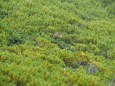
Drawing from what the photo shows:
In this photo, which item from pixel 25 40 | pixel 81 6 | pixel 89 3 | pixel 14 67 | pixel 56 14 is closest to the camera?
pixel 14 67

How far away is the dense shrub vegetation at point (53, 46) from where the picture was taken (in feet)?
36.3

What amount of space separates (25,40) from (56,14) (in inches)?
221

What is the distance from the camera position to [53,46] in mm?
14883

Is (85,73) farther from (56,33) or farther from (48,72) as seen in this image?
(56,33)

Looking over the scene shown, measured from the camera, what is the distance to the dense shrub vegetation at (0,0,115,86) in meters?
11.1

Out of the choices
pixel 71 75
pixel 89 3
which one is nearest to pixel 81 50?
pixel 71 75

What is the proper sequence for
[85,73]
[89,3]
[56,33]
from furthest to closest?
[89,3]
[56,33]
[85,73]

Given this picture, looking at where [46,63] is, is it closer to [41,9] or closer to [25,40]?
[25,40]

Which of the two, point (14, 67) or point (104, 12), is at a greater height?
point (14, 67)

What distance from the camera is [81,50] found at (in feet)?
51.2

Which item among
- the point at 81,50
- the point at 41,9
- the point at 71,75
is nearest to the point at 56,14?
the point at 41,9

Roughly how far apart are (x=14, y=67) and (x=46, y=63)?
1863 millimetres

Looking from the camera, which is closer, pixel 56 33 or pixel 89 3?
pixel 56 33

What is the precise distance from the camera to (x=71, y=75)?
11578 mm
